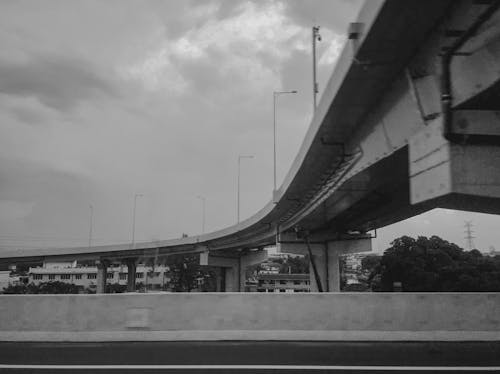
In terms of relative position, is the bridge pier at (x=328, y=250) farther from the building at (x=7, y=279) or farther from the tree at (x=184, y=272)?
the building at (x=7, y=279)

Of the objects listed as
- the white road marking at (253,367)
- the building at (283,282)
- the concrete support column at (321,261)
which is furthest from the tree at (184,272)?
the white road marking at (253,367)

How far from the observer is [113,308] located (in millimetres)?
11977

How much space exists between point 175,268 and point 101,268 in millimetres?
38024

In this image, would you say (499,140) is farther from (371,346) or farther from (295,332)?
(295,332)

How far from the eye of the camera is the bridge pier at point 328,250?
3988 centimetres

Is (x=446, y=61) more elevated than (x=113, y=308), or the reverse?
(x=446, y=61)

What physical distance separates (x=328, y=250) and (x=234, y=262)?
30.9 m

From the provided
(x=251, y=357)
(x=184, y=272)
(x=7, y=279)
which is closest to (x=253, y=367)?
(x=251, y=357)

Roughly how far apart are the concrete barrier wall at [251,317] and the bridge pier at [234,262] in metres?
51.7

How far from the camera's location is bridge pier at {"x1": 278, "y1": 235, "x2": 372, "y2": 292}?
39.9m

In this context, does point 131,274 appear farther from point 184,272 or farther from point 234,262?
point 184,272

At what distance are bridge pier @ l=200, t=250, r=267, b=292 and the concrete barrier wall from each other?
170 feet

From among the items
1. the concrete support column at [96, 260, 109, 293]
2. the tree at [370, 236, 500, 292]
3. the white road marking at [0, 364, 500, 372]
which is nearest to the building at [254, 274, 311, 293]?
the concrete support column at [96, 260, 109, 293]

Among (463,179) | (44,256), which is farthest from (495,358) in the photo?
(44,256)
